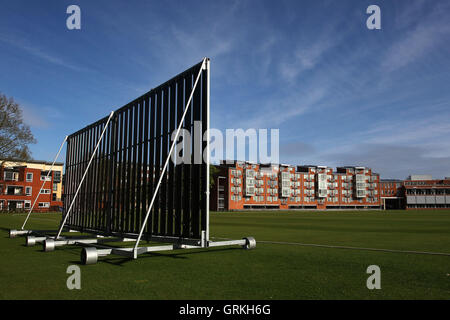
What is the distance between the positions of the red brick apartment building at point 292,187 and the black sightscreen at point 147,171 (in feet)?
291

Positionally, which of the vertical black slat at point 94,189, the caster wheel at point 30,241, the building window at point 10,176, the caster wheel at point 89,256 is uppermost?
the building window at point 10,176

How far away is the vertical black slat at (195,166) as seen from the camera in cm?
946

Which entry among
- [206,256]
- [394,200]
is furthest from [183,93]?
[394,200]

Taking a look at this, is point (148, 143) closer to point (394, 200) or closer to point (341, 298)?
point (341, 298)

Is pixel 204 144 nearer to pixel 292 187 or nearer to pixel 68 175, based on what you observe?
pixel 68 175

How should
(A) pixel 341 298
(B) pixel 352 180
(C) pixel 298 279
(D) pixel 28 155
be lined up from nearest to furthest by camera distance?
(A) pixel 341 298
(C) pixel 298 279
(D) pixel 28 155
(B) pixel 352 180

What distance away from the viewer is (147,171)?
11.9 metres

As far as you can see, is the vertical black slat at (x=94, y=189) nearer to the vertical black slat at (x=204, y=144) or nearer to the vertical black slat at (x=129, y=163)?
the vertical black slat at (x=129, y=163)

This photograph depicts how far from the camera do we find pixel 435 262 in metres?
8.12

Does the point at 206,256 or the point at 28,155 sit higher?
the point at 28,155

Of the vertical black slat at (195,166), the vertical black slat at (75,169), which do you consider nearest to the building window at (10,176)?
the vertical black slat at (75,169)

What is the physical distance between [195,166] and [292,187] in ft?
398

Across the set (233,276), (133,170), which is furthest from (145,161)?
(233,276)

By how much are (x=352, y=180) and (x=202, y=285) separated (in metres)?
148
